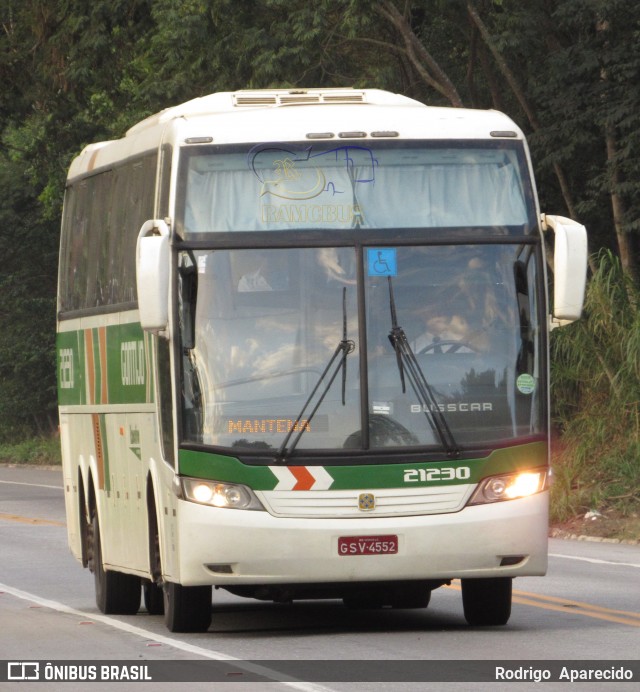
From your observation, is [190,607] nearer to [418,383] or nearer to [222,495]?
[222,495]

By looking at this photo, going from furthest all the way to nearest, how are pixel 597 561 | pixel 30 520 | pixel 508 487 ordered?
1. pixel 30 520
2. pixel 597 561
3. pixel 508 487

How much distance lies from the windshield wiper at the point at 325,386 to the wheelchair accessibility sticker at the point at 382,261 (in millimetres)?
253

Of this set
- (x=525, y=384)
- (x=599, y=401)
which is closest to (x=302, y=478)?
(x=525, y=384)

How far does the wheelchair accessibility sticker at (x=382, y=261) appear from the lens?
38.8 ft

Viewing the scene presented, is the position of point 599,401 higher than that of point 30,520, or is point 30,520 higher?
point 599,401

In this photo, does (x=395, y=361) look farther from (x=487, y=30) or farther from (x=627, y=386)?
(x=487, y=30)

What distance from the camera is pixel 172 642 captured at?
38.7ft

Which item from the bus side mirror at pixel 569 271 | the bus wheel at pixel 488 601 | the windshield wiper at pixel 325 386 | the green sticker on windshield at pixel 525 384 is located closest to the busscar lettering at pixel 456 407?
the green sticker on windshield at pixel 525 384

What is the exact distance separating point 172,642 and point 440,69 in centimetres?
1878

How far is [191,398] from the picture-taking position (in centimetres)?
1172

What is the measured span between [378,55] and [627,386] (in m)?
9.17

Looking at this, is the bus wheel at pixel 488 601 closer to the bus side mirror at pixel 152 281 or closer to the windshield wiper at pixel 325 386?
the windshield wiper at pixel 325 386

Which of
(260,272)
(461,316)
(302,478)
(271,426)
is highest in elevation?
(260,272)

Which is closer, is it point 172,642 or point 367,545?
point 367,545
